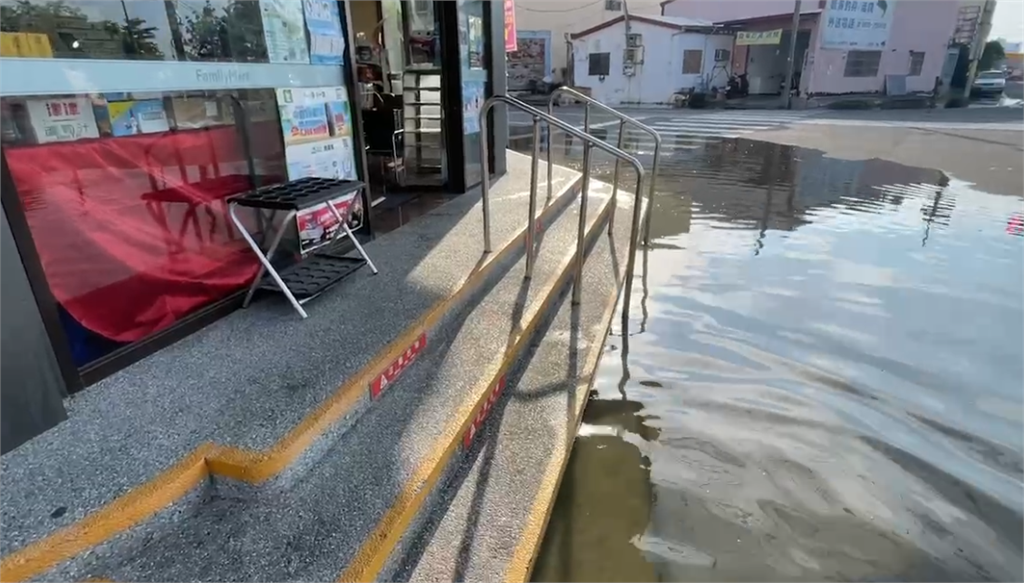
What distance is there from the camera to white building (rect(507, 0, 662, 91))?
24062mm

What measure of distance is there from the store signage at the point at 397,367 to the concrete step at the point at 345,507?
30 mm

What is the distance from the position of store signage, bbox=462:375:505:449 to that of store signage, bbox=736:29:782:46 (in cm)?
2271

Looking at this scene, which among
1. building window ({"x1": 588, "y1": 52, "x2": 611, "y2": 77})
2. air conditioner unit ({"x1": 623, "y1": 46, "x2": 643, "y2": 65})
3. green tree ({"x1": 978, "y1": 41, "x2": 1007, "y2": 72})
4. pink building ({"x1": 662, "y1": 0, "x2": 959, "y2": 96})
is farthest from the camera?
green tree ({"x1": 978, "y1": 41, "x2": 1007, "y2": 72})

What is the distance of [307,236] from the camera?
9.29 ft

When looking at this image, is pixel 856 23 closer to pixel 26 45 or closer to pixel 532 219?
pixel 532 219

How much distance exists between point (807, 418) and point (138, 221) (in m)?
3.02

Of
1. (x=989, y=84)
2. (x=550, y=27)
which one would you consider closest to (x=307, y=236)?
(x=550, y=27)

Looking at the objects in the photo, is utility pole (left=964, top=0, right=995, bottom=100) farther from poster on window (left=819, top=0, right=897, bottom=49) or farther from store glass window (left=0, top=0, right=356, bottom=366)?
store glass window (left=0, top=0, right=356, bottom=366)

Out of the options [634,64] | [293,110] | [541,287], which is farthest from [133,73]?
[634,64]

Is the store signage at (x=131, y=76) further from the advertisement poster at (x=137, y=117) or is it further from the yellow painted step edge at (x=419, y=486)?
the yellow painted step edge at (x=419, y=486)

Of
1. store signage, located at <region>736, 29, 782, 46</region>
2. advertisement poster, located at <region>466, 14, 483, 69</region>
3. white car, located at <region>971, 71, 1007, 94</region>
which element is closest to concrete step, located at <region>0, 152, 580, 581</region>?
advertisement poster, located at <region>466, 14, 483, 69</region>

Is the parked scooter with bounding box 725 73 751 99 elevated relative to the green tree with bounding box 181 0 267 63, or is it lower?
lower

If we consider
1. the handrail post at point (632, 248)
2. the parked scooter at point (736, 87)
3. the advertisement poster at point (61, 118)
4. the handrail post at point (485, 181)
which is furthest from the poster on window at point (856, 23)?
the advertisement poster at point (61, 118)

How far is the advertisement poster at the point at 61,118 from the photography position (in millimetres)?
1817
